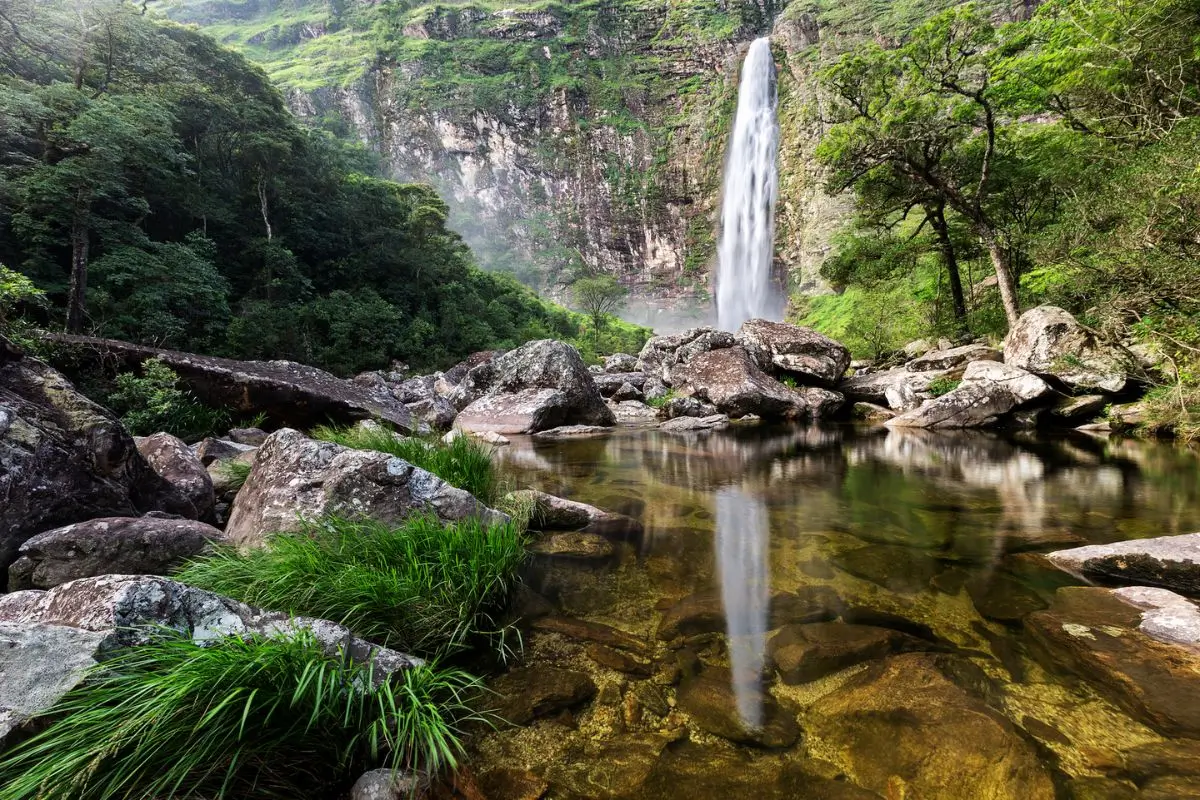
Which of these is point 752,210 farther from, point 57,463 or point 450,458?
point 57,463

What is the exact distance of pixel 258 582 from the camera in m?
2.65

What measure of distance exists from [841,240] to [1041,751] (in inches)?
851

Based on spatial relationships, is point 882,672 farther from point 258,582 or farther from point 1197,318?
point 1197,318

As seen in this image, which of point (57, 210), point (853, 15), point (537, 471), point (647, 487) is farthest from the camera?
point (853, 15)

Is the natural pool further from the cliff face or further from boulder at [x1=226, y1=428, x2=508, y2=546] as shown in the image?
the cliff face

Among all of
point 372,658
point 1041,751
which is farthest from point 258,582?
point 1041,751

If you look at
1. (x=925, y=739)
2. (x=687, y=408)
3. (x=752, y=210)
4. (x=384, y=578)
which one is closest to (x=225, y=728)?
(x=384, y=578)

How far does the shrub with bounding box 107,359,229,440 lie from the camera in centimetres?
688

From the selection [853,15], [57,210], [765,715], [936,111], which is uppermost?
[853,15]

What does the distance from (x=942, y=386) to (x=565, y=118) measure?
68399 millimetres

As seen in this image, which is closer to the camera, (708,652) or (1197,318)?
(708,652)

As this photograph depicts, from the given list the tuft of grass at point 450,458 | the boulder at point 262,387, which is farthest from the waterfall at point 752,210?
the tuft of grass at point 450,458

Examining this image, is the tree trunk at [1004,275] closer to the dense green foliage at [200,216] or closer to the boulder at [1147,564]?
the boulder at [1147,564]

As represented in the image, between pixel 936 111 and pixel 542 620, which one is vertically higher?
pixel 936 111
